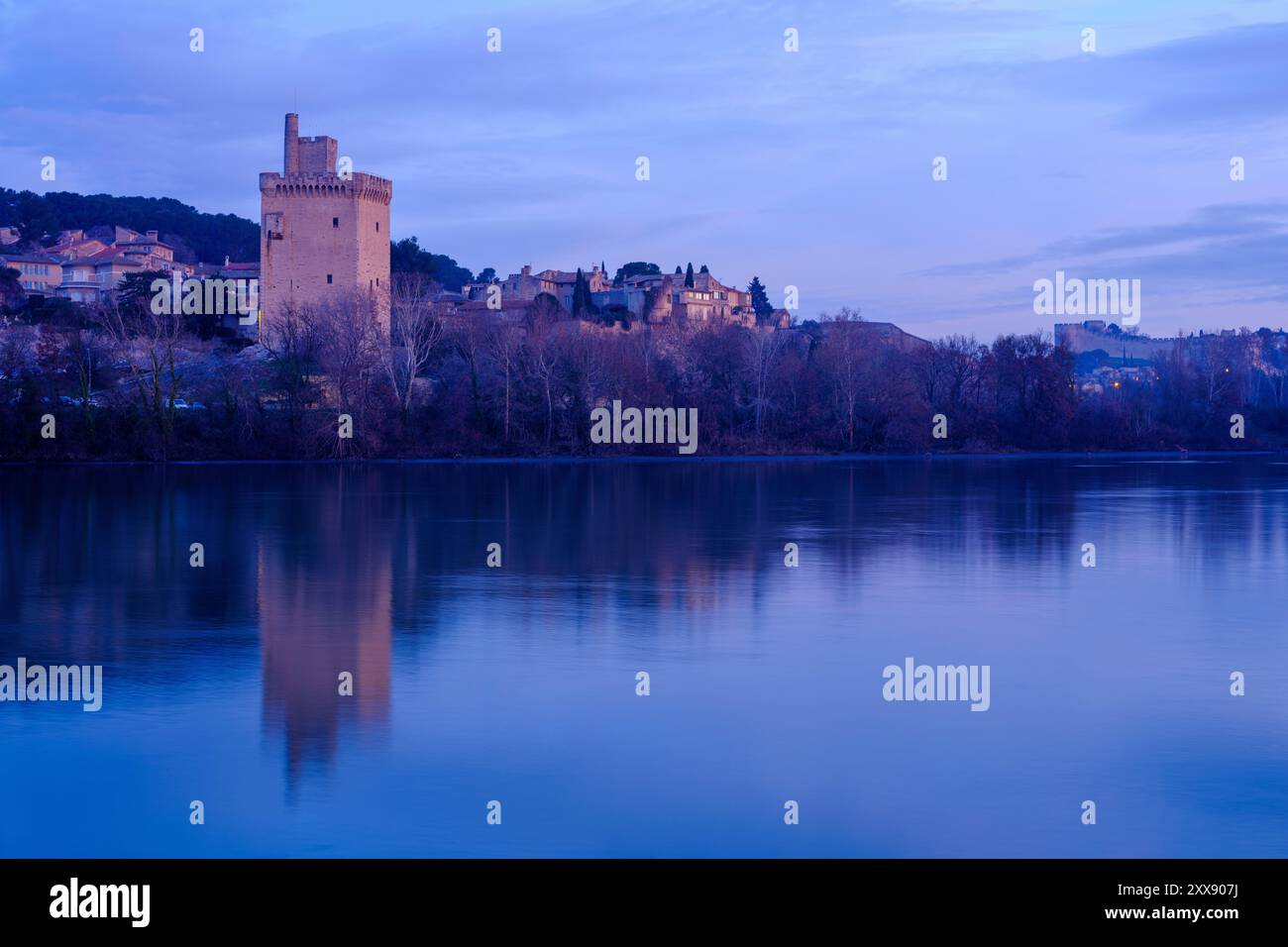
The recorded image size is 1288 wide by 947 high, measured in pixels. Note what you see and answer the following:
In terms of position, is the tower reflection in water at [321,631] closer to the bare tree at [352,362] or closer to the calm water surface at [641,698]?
the calm water surface at [641,698]

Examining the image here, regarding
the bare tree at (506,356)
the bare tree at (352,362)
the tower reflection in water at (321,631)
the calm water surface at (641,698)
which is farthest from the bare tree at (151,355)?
the calm water surface at (641,698)

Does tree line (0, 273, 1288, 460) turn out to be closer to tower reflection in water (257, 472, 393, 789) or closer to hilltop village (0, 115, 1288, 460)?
hilltop village (0, 115, 1288, 460)

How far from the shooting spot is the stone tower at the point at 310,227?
73188 mm

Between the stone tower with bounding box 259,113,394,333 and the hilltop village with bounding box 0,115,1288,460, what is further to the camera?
the stone tower with bounding box 259,113,394,333

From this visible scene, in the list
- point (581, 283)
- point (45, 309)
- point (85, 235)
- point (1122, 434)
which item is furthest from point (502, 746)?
point (85, 235)

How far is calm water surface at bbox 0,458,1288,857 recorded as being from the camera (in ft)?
24.5

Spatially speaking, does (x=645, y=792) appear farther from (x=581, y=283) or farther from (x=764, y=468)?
(x=581, y=283)

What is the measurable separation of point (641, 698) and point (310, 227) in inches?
2664

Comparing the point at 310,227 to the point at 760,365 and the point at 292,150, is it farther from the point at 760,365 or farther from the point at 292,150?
the point at 760,365

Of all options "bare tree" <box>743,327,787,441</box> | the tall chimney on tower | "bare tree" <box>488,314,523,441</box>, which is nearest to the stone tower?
the tall chimney on tower

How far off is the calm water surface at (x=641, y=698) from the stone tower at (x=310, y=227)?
172 ft

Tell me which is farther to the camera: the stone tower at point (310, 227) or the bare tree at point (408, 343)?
the stone tower at point (310, 227)

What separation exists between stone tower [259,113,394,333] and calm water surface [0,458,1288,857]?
52.3 meters

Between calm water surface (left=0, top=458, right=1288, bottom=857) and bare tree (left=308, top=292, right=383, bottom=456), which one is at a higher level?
bare tree (left=308, top=292, right=383, bottom=456)
